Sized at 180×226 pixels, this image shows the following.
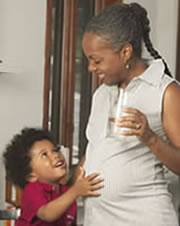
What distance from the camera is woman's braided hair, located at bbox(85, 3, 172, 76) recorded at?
4.52 ft

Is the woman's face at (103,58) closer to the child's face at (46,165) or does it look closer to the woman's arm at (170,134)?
the woman's arm at (170,134)

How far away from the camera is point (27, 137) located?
178cm

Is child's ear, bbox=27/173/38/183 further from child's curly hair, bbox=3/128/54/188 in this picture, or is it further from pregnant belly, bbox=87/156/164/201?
pregnant belly, bbox=87/156/164/201

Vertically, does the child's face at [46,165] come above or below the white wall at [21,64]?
below

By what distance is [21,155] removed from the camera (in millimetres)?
1737

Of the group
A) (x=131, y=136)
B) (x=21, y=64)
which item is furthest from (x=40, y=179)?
(x=21, y=64)

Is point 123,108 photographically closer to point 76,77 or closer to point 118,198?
point 118,198

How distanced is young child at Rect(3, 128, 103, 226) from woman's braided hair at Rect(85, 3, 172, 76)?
1.37 feet

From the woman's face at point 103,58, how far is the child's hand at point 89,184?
28 centimetres

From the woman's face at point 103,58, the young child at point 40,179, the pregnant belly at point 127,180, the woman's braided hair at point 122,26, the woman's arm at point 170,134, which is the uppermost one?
the woman's braided hair at point 122,26

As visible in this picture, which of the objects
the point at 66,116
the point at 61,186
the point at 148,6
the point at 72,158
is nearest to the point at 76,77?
the point at 66,116

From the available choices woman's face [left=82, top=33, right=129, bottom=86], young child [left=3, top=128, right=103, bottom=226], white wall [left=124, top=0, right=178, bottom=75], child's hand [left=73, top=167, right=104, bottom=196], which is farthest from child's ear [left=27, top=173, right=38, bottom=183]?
white wall [left=124, top=0, right=178, bottom=75]

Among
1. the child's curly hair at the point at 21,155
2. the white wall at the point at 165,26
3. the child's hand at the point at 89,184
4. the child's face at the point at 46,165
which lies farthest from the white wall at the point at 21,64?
the child's hand at the point at 89,184

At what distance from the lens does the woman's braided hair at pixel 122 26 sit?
1379 millimetres
